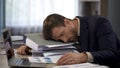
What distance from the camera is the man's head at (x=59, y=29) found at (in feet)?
5.05

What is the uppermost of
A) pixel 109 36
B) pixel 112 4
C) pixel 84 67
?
pixel 112 4

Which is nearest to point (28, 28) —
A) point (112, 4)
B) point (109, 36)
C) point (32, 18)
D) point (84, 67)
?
point (32, 18)

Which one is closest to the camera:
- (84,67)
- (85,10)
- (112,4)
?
(84,67)

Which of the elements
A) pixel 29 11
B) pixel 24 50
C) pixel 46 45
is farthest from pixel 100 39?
pixel 29 11

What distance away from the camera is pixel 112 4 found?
8.77 ft

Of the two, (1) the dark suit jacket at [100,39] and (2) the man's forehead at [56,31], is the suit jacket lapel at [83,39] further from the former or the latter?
(2) the man's forehead at [56,31]

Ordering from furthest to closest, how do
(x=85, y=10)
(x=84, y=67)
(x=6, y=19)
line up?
(x=85, y=10)
(x=6, y=19)
(x=84, y=67)

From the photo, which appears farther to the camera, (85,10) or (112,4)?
(85,10)

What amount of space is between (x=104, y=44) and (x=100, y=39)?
6 centimetres

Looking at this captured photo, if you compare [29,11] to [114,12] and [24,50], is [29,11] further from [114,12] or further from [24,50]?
[24,50]

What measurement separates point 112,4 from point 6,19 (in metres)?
1.36

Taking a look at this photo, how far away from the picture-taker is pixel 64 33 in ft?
5.07

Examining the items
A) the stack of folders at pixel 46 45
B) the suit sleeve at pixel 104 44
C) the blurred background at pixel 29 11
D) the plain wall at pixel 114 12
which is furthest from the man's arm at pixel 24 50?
the blurred background at pixel 29 11

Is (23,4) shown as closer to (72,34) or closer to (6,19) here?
(6,19)
